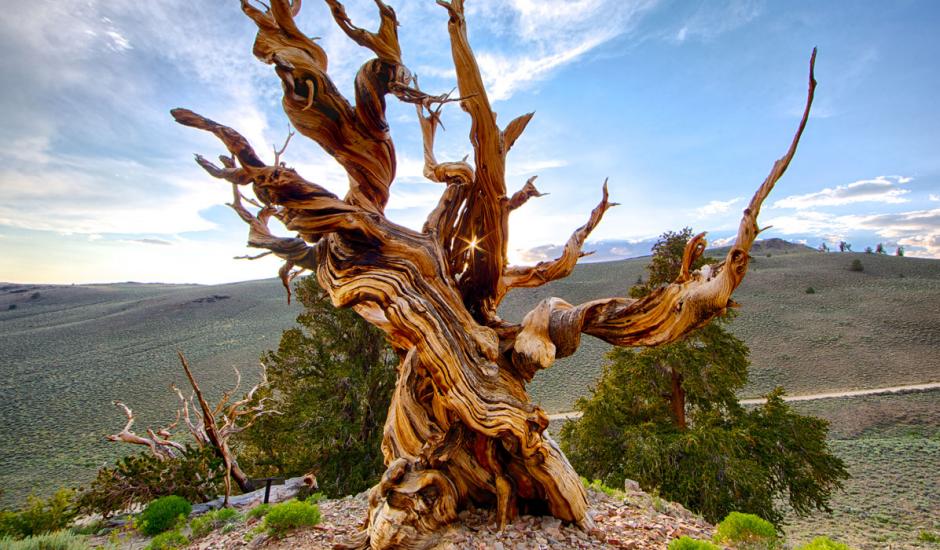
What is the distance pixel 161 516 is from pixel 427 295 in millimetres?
6091

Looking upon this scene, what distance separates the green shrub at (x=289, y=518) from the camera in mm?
4664

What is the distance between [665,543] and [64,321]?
80.7 meters

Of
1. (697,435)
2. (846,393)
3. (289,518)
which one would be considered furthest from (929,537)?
(846,393)

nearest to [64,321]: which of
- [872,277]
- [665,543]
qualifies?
[665,543]

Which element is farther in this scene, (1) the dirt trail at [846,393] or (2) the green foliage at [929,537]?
(1) the dirt trail at [846,393]

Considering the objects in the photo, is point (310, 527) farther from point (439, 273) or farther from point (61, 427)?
point (61, 427)

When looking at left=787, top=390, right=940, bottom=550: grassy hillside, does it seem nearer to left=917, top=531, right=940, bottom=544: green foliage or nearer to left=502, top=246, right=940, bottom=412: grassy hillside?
left=917, top=531, right=940, bottom=544: green foliage

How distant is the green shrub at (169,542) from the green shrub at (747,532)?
21.5ft

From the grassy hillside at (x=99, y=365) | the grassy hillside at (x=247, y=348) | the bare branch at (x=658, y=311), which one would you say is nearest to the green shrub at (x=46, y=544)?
the bare branch at (x=658, y=311)

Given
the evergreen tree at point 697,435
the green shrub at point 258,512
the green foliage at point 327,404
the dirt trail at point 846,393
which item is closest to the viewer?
the green shrub at point 258,512

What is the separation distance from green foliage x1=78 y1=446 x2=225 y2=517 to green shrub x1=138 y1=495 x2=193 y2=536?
153 centimetres

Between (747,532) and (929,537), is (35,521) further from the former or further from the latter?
(929,537)

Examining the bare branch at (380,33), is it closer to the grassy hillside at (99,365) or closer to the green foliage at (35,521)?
the green foliage at (35,521)

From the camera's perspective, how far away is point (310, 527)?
4836mm
